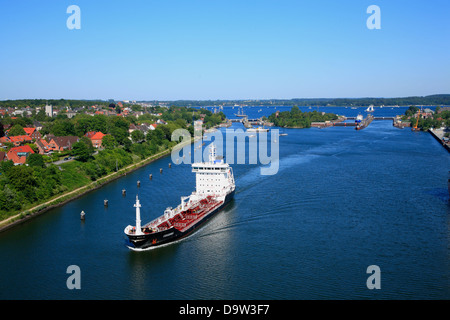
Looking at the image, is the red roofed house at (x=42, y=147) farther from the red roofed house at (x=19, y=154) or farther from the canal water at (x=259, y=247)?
the canal water at (x=259, y=247)

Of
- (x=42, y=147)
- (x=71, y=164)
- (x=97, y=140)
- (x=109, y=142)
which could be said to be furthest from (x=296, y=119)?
(x=71, y=164)

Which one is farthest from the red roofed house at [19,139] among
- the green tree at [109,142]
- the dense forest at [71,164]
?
the green tree at [109,142]

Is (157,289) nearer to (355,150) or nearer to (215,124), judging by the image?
(355,150)

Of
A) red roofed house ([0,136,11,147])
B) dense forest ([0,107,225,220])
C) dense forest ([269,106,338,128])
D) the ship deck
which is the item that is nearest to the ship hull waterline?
the ship deck

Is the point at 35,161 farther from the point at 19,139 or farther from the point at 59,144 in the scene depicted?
the point at 19,139

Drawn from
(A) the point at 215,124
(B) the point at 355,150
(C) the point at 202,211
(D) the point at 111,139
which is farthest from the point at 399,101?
(C) the point at 202,211
